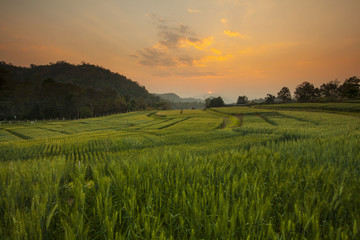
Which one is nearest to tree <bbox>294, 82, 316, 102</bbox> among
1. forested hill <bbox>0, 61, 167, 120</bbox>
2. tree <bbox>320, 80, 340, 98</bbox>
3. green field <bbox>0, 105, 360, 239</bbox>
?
tree <bbox>320, 80, 340, 98</bbox>

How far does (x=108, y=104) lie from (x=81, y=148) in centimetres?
10736

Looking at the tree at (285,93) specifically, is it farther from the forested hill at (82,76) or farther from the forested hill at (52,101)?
the forested hill at (82,76)

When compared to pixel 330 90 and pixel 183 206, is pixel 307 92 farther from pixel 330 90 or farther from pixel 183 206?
pixel 183 206

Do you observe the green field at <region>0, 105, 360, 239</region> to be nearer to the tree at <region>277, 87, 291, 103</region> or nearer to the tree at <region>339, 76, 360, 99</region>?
the tree at <region>339, 76, 360, 99</region>

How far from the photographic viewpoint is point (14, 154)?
627 inches

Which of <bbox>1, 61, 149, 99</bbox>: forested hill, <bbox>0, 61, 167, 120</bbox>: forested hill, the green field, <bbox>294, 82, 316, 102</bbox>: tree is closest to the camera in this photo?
the green field

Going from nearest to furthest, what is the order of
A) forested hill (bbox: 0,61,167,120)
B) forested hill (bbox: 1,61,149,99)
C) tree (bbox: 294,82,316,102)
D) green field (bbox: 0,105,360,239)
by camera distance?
green field (bbox: 0,105,360,239) < forested hill (bbox: 0,61,167,120) < tree (bbox: 294,82,316,102) < forested hill (bbox: 1,61,149,99)

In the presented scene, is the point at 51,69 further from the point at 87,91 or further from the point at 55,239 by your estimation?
the point at 55,239

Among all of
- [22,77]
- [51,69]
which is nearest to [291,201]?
[22,77]

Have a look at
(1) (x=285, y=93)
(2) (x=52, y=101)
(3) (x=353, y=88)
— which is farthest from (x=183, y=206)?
(1) (x=285, y=93)

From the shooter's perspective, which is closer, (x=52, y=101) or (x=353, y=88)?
(x=353, y=88)

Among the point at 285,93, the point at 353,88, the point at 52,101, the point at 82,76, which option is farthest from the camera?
the point at 82,76

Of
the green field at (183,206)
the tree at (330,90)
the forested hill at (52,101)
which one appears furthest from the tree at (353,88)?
the forested hill at (52,101)

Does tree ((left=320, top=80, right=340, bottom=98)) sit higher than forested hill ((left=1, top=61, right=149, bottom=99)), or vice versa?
forested hill ((left=1, top=61, right=149, bottom=99))
